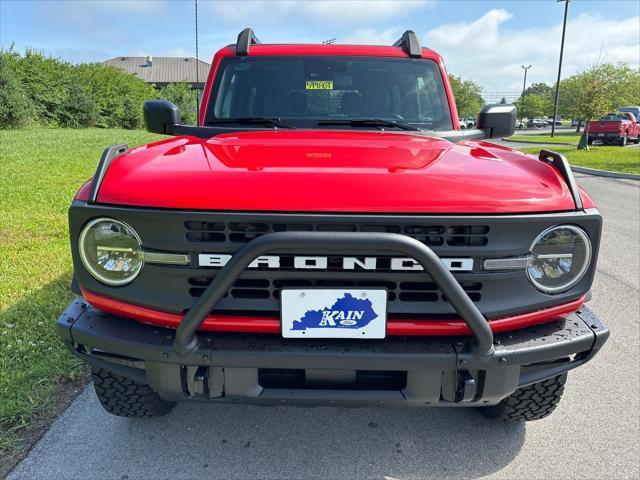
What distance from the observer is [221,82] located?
3.19m

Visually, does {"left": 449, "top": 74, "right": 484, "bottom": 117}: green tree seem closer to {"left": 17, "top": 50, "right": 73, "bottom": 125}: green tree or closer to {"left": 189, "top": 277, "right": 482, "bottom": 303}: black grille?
{"left": 17, "top": 50, "right": 73, "bottom": 125}: green tree

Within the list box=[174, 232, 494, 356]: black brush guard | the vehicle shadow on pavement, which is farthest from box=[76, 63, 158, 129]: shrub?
box=[174, 232, 494, 356]: black brush guard

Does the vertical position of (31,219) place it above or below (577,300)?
below

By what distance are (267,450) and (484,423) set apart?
110cm

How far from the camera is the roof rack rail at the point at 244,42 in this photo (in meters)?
3.22

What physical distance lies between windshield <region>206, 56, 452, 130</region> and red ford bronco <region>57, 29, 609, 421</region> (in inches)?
46.5

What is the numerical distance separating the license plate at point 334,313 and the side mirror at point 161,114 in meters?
1.88

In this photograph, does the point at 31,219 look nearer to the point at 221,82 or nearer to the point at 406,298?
the point at 221,82

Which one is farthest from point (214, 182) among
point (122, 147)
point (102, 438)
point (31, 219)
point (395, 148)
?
point (31, 219)

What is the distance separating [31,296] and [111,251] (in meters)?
2.54

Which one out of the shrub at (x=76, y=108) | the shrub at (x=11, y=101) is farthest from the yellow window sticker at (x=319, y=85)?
the shrub at (x=76, y=108)

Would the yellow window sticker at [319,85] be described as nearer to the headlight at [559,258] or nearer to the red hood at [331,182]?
the red hood at [331,182]

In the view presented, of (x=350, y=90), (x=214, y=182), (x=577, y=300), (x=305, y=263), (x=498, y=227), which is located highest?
(x=350, y=90)

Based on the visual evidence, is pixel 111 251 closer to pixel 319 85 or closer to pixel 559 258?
pixel 559 258
